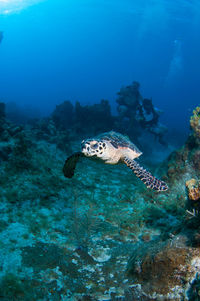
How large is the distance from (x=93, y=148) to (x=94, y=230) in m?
2.12

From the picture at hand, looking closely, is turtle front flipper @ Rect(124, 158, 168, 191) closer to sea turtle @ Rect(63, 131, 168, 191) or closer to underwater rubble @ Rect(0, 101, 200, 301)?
sea turtle @ Rect(63, 131, 168, 191)

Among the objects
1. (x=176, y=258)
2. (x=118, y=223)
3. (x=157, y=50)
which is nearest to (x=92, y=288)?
(x=176, y=258)

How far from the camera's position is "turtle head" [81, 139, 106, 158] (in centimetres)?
476

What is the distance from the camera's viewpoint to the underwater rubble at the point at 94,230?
281 cm

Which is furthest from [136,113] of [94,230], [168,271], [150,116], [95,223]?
[168,271]

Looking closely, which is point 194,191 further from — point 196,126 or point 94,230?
point 196,126

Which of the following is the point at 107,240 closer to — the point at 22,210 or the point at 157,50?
the point at 22,210

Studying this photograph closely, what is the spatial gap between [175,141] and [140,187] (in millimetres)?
19168

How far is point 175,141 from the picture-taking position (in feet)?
81.1

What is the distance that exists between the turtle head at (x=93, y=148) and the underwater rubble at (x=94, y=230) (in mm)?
1382

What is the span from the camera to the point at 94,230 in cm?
495

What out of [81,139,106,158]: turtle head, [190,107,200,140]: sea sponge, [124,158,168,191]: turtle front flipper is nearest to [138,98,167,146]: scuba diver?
[190,107,200,140]: sea sponge

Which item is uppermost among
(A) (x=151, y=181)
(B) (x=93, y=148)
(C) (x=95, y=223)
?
(B) (x=93, y=148)

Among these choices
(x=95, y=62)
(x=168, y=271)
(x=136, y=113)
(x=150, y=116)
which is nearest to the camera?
(x=168, y=271)
